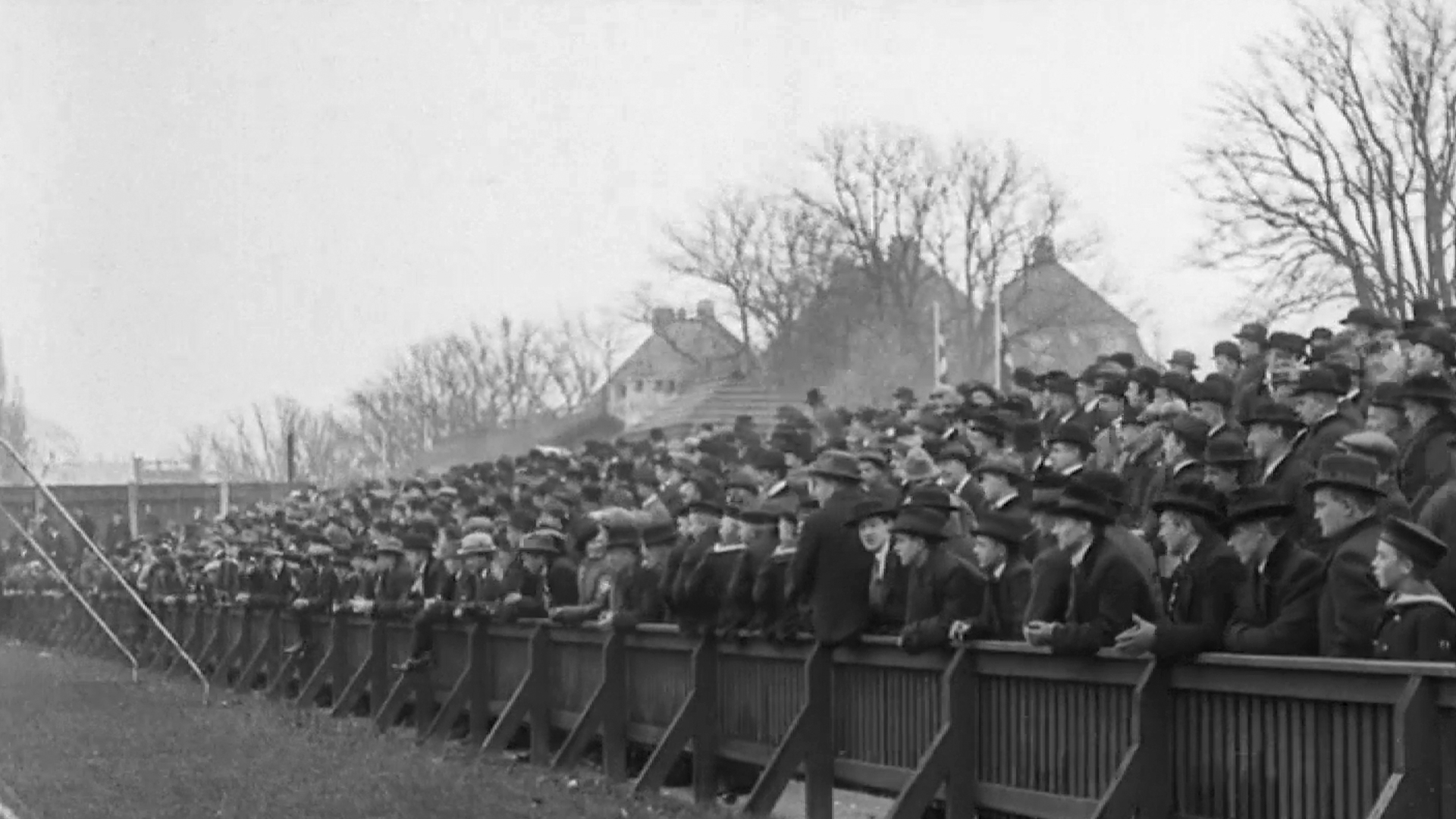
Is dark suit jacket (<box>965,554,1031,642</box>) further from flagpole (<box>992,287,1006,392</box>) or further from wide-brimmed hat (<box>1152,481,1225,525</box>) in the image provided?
flagpole (<box>992,287,1006,392</box>)

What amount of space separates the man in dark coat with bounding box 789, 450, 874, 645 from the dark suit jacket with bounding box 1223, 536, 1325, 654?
14.1 feet

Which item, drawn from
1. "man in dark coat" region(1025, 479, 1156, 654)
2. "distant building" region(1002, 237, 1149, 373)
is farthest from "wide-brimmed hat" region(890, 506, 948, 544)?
"distant building" region(1002, 237, 1149, 373)

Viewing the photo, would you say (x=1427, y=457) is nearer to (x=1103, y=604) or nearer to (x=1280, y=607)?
(x=1103, y=604)

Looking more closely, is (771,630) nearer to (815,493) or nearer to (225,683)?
(815,493)

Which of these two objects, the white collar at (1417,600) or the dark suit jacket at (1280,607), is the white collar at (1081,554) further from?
the white collar at (1417,600)

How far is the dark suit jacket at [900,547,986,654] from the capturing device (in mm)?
14375

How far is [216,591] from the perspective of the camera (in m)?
38.3

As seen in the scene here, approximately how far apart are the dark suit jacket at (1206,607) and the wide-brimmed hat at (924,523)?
9.08 feet

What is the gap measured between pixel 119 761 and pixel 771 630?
7898 millimetres

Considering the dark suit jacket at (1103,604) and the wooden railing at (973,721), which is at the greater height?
the dark suit jacket at (1103,604)

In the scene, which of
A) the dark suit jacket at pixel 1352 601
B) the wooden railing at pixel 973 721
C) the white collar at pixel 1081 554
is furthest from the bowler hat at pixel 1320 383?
the dark suit jacket at pixel 1352 601

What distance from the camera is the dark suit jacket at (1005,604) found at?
14164 millimetres

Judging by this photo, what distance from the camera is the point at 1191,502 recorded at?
12016 mm

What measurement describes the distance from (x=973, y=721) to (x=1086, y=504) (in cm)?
202
